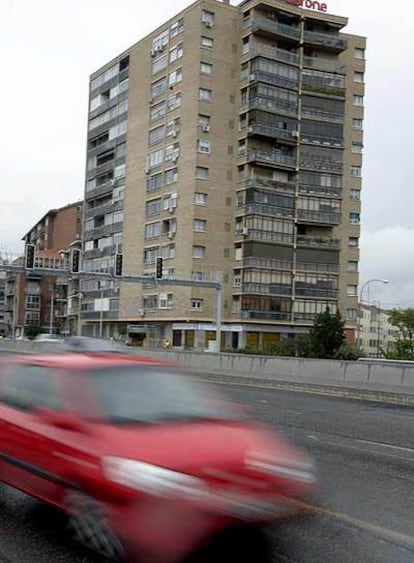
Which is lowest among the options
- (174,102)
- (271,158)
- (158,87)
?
(271,158)

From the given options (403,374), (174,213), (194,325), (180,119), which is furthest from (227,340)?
(403,374)

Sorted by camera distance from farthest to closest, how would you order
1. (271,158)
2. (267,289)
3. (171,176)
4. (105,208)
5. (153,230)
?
(105,208)
(153,230)
(171,176)
(271,158)
(267,289)

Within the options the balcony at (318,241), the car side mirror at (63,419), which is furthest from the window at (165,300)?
the car side mirror at (63,419)

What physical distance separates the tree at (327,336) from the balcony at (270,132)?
3122 cm

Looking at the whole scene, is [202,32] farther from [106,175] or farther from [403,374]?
[403,374]

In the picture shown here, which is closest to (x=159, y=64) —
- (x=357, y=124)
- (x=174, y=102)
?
(x=174, y=102)

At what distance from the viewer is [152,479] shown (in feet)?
15.2

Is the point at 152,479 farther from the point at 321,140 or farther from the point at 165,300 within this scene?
the point at 321,140

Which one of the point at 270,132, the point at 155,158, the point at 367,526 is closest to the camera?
the point at 367,526

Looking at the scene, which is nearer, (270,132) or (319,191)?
(270,132)

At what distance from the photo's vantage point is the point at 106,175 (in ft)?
293

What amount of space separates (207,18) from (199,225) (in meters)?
21.4

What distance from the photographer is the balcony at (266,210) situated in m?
74.0

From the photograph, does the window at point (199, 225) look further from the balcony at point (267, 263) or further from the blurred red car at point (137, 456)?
the blurred red car at point (137, 456)
